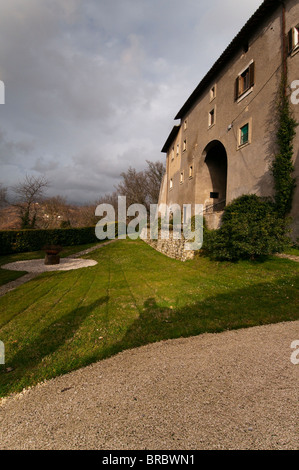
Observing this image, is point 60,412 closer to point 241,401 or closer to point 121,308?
point 241,401

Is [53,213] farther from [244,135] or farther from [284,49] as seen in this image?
[284,49]

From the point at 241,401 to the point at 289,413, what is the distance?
0.47m

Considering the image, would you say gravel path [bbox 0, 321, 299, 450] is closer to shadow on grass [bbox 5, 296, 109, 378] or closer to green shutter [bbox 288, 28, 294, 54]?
shadow on grass [bbox 5, 296, 109, 378]

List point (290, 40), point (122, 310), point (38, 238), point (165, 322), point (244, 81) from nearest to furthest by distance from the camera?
point (165, 322)
point (122, 310)
point (290, 40)
point (244, 81)
point (38, 238)

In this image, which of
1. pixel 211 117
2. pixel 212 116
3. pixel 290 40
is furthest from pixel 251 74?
pixel 211 117

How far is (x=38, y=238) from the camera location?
61.3 ft

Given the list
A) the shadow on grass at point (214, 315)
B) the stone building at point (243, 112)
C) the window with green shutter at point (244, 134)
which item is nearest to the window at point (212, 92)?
the stone building at point (243, 112)

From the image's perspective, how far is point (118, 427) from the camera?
2090 mm

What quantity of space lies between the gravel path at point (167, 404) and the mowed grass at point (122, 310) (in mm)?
494

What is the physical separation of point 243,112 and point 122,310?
15354mm

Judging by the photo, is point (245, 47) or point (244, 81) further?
point (244, 81)

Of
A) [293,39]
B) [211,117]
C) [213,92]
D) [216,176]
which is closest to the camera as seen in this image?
[293,39]

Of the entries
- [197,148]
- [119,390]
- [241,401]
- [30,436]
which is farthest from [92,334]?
[197,148]

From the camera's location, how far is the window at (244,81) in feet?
43.2
